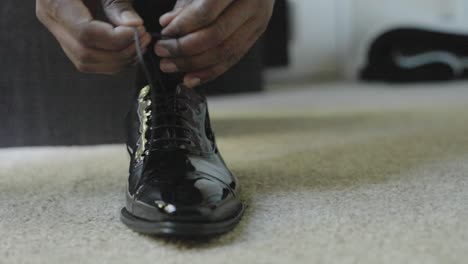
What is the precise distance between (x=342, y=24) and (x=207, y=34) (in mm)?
1781

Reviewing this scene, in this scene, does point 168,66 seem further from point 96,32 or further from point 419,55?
point 419,55

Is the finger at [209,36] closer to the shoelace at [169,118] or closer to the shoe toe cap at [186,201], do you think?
the shoelace at [169,118]

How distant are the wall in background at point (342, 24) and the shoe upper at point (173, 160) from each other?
159 cm

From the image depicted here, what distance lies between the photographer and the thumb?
0.51 metres

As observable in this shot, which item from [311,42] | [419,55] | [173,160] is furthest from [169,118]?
[311,42]

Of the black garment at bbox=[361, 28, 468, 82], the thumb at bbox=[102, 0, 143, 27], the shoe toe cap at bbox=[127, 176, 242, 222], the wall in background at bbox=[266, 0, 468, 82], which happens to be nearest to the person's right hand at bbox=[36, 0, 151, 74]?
the thumb at bbox=[102, 0, 143, 27]

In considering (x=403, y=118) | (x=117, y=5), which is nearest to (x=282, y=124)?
(x=403, y=118)

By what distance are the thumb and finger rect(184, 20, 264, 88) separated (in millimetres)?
92

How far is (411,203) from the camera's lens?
507mm

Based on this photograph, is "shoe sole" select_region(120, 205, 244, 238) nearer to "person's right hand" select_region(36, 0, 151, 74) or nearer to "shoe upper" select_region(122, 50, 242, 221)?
"shoe upper" select_region(122, 50, 242, 221)

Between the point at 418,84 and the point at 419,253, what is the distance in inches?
59.1

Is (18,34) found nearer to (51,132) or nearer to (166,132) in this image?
(51,132)

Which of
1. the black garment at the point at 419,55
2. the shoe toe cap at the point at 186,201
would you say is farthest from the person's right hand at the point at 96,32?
the black garment at the point at 419,55

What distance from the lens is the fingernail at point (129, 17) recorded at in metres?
0.51
